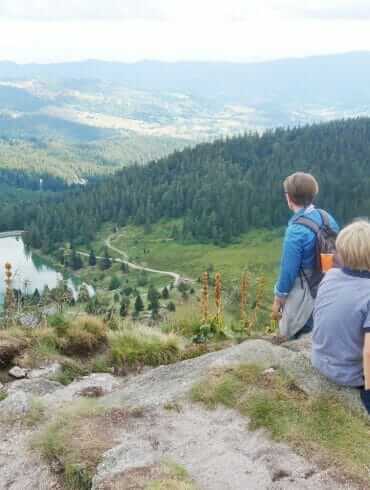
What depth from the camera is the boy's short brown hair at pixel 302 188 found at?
344 inches

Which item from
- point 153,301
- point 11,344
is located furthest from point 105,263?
point 11,344

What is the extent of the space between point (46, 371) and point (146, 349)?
194 cm

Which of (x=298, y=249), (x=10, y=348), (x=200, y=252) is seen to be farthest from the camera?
(x=200, y=252)

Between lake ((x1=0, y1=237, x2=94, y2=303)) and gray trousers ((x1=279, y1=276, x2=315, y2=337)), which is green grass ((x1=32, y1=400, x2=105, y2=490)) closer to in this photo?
gray trousers ((x1=279, y1=276, x2=315, y2=337))

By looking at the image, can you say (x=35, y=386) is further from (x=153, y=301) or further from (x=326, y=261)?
(x=153, y=301)

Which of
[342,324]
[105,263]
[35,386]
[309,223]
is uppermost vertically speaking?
[309,223]

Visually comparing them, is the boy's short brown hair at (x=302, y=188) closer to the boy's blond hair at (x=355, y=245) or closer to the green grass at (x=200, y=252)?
the boy's blond hair at (x=355, y=245)

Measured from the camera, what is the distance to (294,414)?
22.1 ft

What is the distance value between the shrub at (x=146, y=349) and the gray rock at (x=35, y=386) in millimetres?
1491

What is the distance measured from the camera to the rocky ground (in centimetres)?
575

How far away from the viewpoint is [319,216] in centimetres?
888

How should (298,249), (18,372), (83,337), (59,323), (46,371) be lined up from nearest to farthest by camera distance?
1. (298,249)
2. (18,372)
3. (46,371)
4. (83,337)
5. (59,323)

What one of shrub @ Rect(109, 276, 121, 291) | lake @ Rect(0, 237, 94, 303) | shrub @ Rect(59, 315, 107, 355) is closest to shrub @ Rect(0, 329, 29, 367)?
shrub @ Rect(59, 315, 107, 355)

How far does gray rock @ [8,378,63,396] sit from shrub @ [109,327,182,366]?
1.49m
